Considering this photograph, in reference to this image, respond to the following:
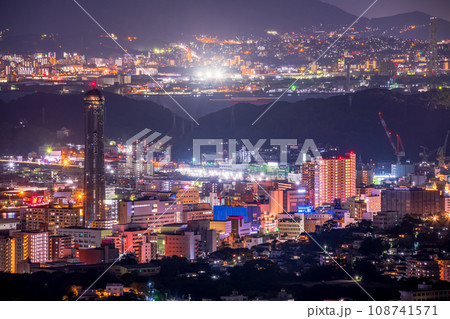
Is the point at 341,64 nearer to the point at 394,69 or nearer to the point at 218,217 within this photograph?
the point at 394,69

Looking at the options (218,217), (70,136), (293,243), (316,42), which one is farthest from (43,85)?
(293,243)

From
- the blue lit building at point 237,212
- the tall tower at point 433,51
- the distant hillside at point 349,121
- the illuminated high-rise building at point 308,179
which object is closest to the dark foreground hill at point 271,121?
the distant hillside at point 349,121

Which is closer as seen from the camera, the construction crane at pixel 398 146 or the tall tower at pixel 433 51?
the tall tower at pixel 433 51

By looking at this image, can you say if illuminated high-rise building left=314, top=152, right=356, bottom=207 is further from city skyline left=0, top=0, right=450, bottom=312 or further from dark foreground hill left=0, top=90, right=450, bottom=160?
dark foreground hill left=0, top=90, right=450, bottom=160

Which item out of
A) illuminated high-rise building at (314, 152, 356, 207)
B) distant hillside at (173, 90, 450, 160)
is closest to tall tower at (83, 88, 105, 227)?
illuminated high-rise building at (314, 152, 356, 207)

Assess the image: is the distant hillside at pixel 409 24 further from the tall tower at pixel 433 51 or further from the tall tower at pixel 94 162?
the tall tower at pixel 94 162

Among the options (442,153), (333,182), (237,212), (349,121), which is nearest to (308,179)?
(333,182)

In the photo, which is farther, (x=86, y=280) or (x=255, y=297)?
(x=86, y=280)
